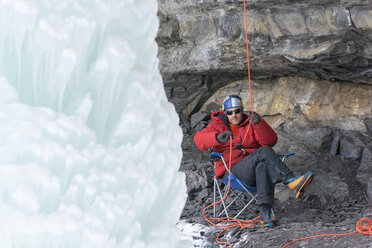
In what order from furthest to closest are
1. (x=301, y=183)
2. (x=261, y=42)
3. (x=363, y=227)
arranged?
(x=261, y=42), (x=301, y=183), (x=363, y=227)

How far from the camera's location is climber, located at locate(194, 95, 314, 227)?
190 inches

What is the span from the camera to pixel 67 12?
6.29 ft

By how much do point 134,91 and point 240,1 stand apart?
3.93m

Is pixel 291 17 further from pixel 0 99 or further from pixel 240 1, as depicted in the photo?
pixel 0 99

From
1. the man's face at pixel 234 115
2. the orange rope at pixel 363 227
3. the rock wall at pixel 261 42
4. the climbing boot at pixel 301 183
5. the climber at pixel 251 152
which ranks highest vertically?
the rock wall at pixel 261 42

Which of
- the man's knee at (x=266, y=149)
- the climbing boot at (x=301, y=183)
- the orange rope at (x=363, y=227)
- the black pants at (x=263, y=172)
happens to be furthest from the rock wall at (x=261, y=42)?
the orange rope at (x=363, y=227)

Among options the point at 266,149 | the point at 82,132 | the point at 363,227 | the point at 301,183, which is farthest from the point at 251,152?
the point at 82,132

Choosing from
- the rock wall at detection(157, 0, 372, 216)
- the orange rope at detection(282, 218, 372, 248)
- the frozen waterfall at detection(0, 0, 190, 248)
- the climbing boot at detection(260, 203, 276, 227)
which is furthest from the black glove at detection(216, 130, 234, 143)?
the frozen waterfall at detection(0, 0, 190, 248)

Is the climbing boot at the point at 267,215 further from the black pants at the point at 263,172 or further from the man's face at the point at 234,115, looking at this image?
the man's face at the point at 234,115

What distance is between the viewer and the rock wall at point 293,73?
215 inches

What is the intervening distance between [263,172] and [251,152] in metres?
0.49

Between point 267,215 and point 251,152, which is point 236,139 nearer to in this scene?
point 251,152

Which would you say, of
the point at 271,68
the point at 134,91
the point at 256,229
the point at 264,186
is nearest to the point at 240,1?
the point at 271,68

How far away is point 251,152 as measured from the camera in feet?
17.4
